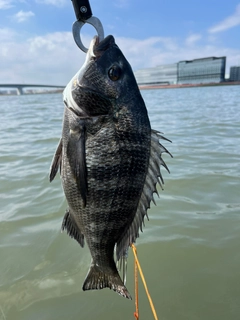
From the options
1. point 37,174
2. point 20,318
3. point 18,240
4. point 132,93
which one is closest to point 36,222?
point 18,240

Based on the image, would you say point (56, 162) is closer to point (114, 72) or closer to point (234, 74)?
point (114, 72)

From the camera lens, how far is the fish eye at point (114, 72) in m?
1.84

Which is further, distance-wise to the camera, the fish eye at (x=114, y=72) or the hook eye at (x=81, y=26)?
the fish eye at (x=114, y=72)

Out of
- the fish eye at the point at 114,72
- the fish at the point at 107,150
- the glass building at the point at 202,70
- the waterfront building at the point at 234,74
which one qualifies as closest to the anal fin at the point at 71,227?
the fish at the point at 107,150

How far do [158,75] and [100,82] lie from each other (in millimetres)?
91380

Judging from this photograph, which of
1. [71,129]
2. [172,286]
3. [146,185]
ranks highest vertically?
[71,129]

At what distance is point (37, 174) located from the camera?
6723 millimetres

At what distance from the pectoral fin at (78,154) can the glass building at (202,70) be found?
91.0 m

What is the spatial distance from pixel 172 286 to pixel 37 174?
4602mm

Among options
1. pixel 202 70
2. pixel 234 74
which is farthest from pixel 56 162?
pixel 234 74

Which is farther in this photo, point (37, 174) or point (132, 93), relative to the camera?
point (37, 174)

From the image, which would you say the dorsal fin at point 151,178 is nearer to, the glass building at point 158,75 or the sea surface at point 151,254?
the sea surface at point 151,254

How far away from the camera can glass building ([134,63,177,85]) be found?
3403 inches

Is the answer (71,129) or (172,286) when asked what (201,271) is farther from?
(71,129)
